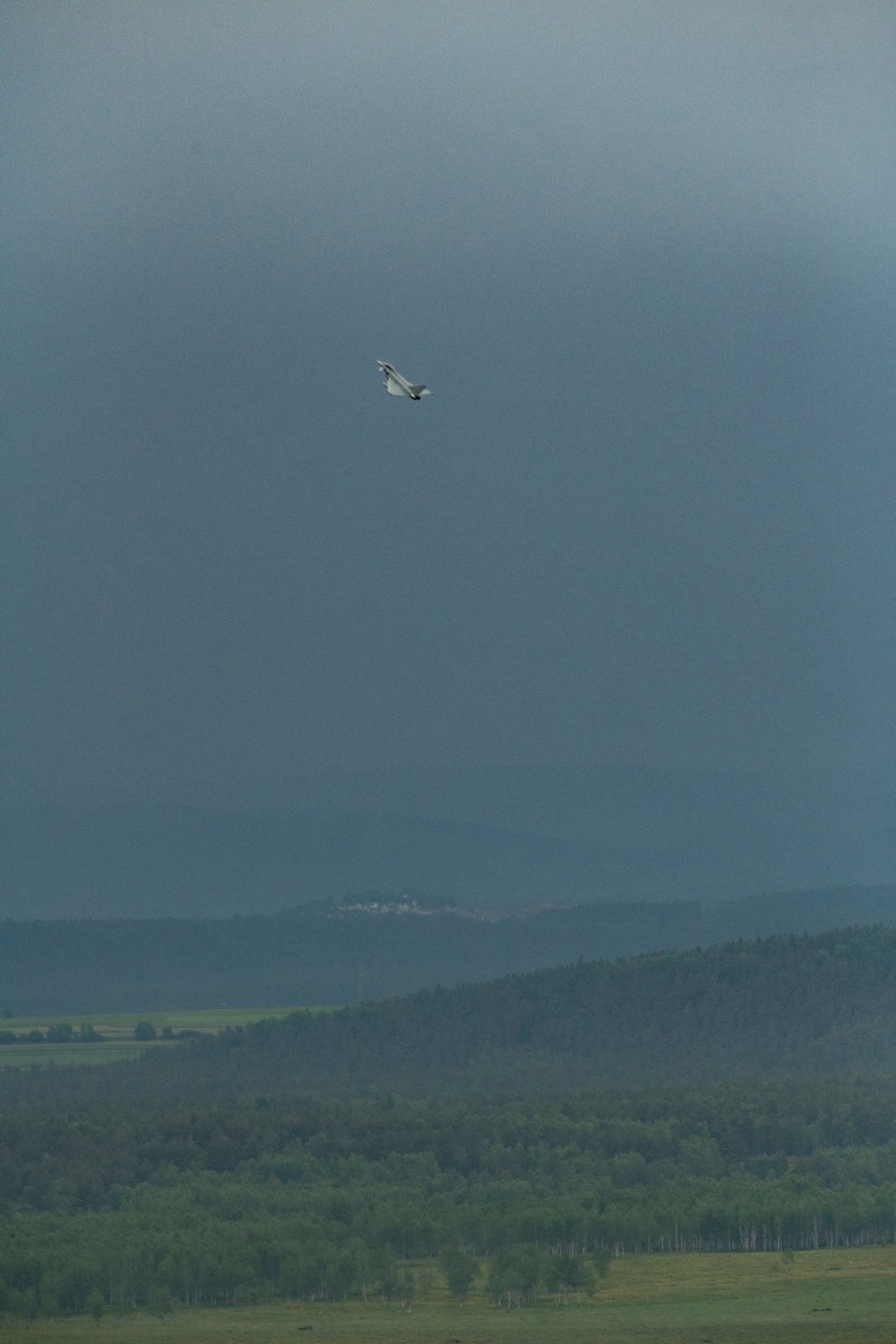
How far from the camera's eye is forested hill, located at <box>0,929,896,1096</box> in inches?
5576

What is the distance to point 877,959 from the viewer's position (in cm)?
16700

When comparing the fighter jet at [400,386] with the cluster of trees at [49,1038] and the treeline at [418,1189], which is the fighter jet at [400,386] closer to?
the treeline at [418,1189]

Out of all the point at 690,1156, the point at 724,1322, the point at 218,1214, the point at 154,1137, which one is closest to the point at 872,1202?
the point at 690,1156

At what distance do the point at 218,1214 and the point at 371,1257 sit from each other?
10.0 m

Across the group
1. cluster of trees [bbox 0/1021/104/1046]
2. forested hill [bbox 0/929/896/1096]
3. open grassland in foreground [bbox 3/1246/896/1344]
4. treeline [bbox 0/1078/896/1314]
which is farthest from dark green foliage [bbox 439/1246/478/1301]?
cluster of trees [bbox 0/1021/104/1046]

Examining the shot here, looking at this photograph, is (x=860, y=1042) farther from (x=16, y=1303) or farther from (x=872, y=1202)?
(x=16, y=1303)

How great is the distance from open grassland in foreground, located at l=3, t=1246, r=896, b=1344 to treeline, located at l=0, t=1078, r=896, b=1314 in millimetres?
1318

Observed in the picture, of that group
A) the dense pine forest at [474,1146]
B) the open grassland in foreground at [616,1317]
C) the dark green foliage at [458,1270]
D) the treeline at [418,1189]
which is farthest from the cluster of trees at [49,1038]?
the open grassland in foreground at [616,1317]

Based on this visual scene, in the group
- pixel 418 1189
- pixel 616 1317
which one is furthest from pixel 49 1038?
pixel 616 1317

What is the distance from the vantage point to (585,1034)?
6383 inches

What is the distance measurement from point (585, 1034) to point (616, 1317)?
8719 centimetres

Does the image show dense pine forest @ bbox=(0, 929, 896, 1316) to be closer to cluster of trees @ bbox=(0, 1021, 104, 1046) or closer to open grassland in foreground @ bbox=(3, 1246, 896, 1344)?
open grassland in foreground @ bbox=(3, 1246, 896, 1344)

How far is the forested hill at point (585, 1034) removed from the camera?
142m

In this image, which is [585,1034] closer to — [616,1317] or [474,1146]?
[474,1146]
